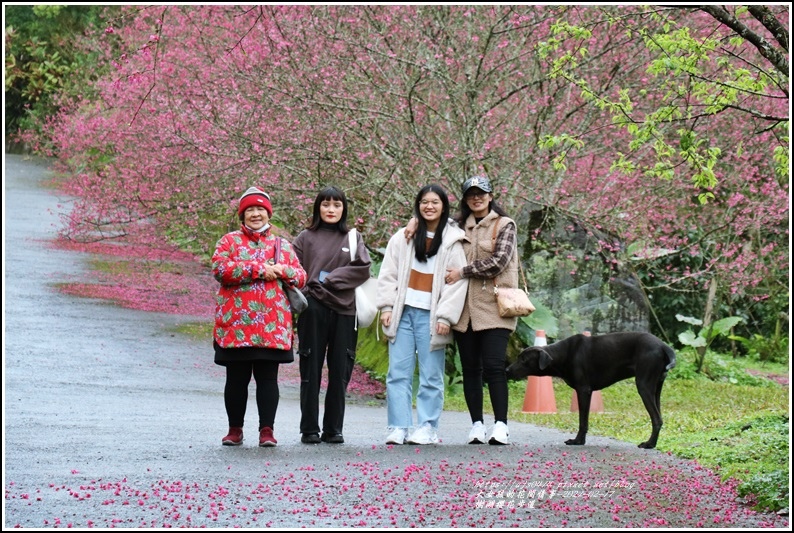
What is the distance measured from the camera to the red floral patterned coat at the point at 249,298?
7.86 metres

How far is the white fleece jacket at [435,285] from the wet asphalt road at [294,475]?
2.99 ft

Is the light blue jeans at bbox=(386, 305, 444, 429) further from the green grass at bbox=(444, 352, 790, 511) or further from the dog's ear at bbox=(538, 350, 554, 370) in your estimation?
the green grass at bbox=(444, 352, 790, 511)

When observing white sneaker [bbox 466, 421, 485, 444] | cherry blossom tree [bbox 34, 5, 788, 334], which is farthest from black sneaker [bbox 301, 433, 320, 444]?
cherry blossom tree [bbox 34, 5, 788, 334]

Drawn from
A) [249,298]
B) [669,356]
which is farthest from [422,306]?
[669,356]

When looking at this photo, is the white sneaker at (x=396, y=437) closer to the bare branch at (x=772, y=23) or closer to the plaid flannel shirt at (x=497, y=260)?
the plaid flannel shirt at (x=497, y=260)

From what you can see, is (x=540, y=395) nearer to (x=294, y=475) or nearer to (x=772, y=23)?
(x=294, y=475)

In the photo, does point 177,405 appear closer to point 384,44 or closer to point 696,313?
point 384,44

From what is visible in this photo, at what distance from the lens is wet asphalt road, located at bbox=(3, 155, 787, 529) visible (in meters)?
5.68

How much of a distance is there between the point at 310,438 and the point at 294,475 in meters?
1.62

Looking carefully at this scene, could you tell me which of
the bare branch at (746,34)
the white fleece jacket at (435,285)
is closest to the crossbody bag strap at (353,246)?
the white fleece jacket at (435,285)

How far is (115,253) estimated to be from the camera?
26.2 meters

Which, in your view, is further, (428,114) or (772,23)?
(428,114)

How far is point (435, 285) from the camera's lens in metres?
8.52

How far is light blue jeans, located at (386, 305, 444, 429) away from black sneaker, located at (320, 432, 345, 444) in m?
0.38
